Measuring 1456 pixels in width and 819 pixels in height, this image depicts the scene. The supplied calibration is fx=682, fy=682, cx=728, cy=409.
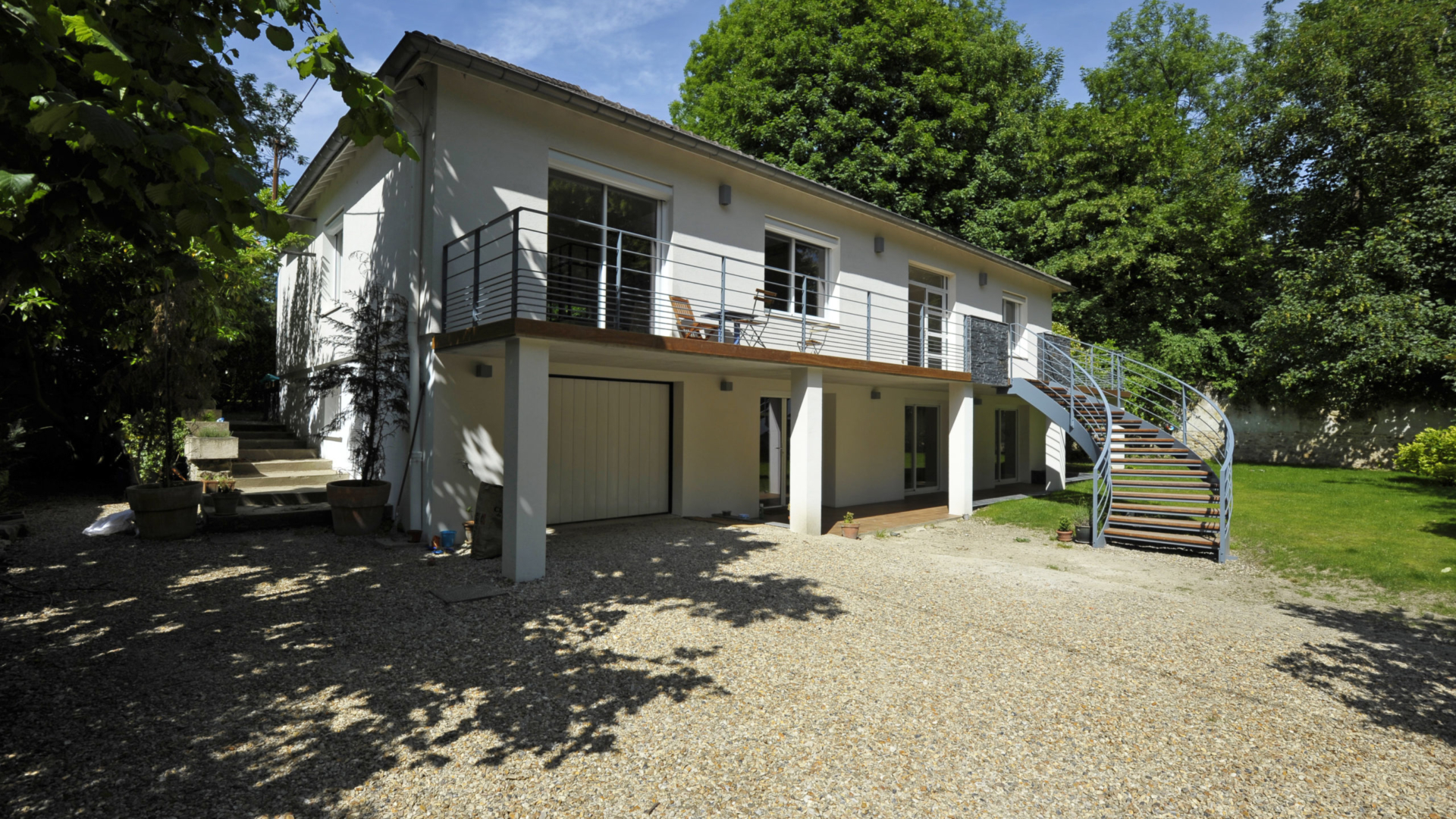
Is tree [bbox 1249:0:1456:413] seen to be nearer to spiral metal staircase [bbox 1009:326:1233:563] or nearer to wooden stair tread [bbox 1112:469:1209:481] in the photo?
spiral metal staircase [bbox 1009:326:1233:563]

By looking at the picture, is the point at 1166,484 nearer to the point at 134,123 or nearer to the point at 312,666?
the point at 312,666

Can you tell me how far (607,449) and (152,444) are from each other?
569 cm

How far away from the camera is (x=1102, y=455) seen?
10.8 meters

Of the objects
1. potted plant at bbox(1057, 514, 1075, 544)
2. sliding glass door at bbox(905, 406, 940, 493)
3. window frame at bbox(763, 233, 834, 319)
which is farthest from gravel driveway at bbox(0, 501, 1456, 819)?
sliding glass door at bbox(905, 406, 940, 493)

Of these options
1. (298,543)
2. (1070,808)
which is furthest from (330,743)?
(298,543)

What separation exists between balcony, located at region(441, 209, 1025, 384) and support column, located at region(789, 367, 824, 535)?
532 mm

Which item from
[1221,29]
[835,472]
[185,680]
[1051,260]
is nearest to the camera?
[185,680]

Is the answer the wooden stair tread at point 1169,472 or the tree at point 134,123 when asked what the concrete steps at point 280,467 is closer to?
the tree at point 134,123

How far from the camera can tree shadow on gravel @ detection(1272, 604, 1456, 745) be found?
4.31 metres

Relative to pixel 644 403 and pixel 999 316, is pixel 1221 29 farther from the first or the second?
pixel 644 403

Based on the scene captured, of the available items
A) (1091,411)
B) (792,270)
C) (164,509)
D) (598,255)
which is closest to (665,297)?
(598,255)

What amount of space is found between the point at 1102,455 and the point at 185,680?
1146 cm

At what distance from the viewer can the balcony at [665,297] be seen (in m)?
8.06

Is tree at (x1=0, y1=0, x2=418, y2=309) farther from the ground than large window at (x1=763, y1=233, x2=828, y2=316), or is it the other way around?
large window at (x1=763, y1=233, x2=828, y2=316)
